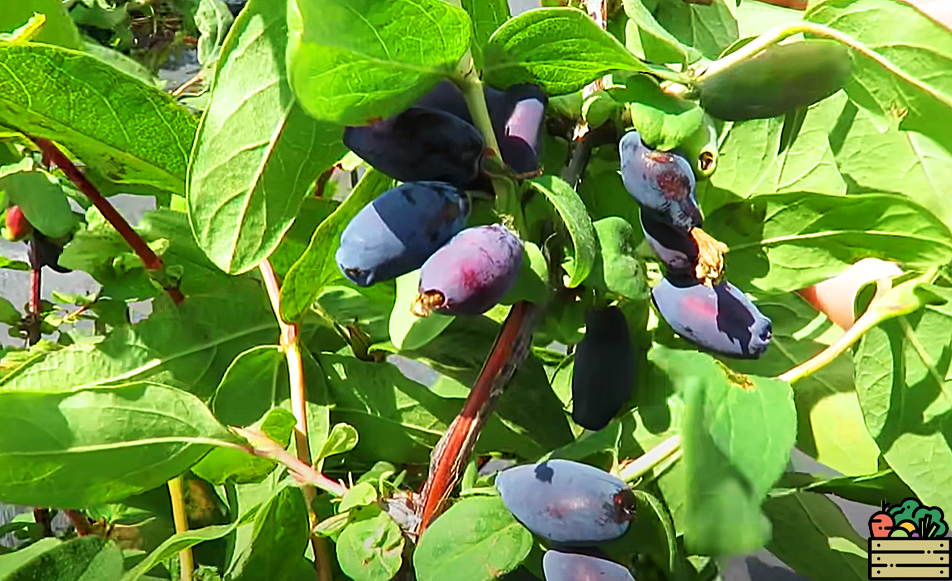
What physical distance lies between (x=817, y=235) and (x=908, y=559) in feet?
0.50

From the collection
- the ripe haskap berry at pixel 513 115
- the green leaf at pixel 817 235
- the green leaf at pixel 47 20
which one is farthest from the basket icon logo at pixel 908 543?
the green leaf at pixel 47 20

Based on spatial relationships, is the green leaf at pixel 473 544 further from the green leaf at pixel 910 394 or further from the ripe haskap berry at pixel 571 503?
the green leaf at pixel 910 394

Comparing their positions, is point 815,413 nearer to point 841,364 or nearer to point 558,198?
point 841,364

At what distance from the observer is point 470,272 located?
0.20 m

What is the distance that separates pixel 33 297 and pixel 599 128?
1.28 feet

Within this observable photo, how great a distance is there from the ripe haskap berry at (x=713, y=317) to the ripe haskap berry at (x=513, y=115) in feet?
0.19

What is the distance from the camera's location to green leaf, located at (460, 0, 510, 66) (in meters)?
0.23

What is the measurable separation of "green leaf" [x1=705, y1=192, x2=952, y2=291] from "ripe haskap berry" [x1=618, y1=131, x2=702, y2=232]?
58 mm

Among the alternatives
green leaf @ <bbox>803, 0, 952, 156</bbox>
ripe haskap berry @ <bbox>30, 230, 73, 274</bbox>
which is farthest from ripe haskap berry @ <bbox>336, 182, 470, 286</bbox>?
ripe haskap berry @ <bbox>30, 230, 73, 274</bbox>

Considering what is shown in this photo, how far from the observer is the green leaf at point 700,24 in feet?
1.06

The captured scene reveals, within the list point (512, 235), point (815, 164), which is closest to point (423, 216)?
point (512, 235)

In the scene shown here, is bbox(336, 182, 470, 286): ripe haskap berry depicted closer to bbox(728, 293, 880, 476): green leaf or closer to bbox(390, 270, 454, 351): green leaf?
bbox(390, 270, 454, 351): green leaf

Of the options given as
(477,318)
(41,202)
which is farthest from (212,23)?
(477,318)

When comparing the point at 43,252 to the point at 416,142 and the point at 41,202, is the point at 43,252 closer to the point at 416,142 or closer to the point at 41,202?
the point at 41,202
